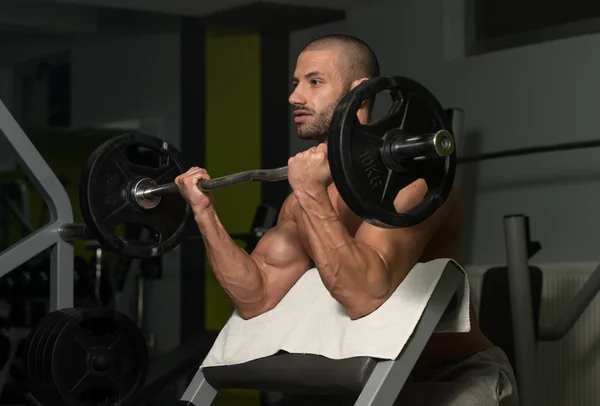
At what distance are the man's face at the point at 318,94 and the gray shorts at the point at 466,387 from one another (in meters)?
0.54

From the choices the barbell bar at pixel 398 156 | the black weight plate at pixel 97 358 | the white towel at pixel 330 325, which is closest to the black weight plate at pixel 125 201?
the barbell bar at pixel 398 156

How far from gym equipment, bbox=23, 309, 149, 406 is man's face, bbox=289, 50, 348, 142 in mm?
729

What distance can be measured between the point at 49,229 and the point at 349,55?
1.01m

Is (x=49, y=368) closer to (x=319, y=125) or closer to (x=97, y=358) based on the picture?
(x=97, y=358)

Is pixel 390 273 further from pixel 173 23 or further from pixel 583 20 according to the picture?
pixel 173 23

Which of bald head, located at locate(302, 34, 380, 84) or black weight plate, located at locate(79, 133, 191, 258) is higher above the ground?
bald head, located at locate(302, 34, 380, 84)

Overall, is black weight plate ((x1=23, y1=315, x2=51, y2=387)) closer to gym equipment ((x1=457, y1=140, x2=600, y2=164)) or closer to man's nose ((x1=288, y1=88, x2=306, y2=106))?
man's nose ((x1=288, y1=88, x2=306, y2=106))

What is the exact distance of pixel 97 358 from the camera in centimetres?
235

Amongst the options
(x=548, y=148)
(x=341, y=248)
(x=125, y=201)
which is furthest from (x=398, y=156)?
(x=548, y=148)

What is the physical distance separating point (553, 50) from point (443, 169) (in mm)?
2277

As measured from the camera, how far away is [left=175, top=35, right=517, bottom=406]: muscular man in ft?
5.74

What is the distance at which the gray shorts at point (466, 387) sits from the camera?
1872 millimetres

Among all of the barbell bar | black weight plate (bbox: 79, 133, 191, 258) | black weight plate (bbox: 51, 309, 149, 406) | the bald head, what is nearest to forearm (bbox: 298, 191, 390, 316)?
the barbell bar

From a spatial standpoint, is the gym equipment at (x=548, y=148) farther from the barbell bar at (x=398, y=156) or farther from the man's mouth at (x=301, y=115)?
the barbell bar at (x=398, y=156)
